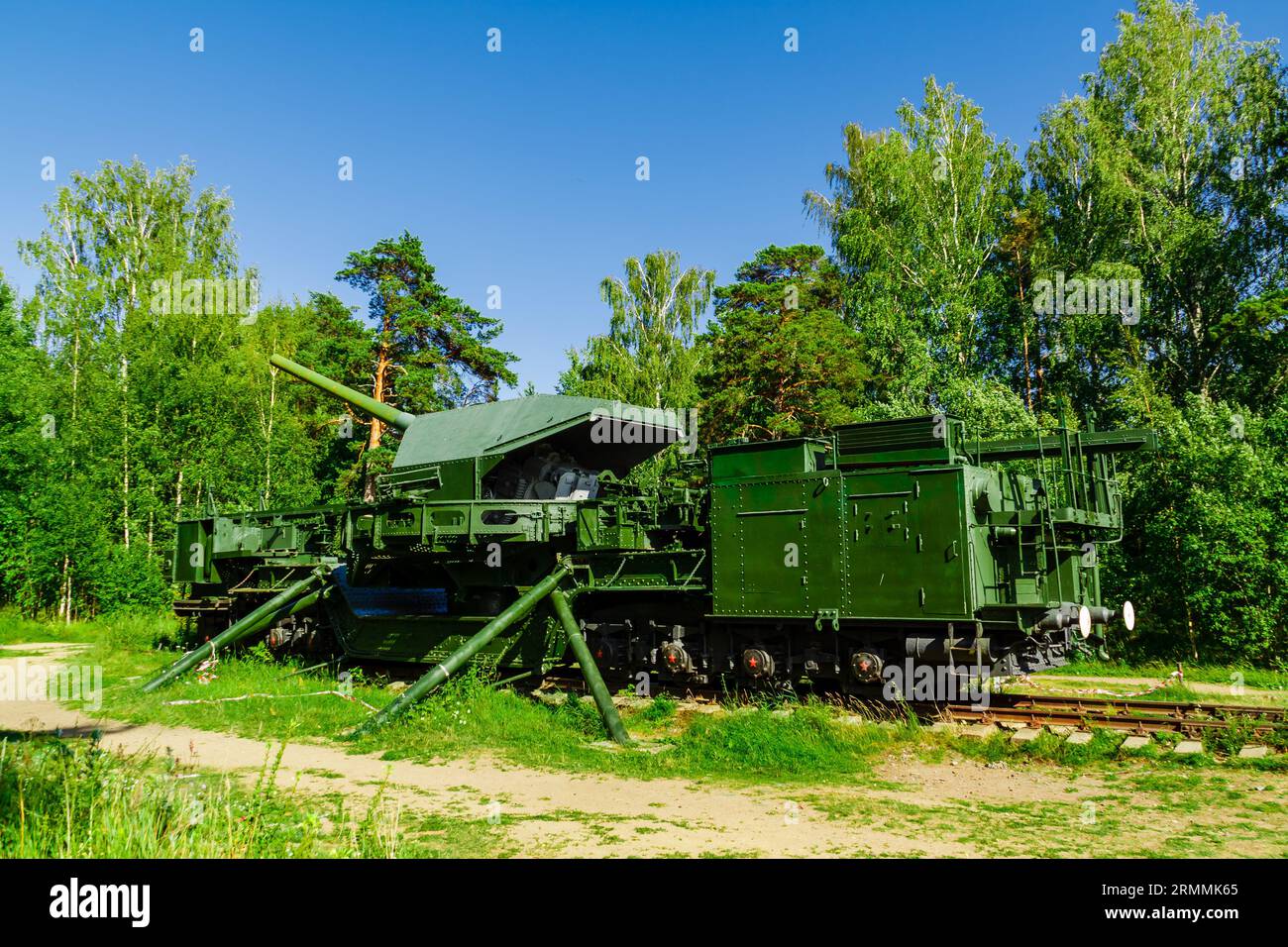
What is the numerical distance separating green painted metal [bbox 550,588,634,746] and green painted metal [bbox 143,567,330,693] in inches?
227

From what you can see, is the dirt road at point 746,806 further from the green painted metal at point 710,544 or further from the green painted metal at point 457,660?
the green painted metal at point 710,544

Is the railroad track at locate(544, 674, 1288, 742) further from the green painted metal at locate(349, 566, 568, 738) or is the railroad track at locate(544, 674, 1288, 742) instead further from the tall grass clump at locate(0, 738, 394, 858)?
the tall grass clump at locate(0, 738, 394, 858)

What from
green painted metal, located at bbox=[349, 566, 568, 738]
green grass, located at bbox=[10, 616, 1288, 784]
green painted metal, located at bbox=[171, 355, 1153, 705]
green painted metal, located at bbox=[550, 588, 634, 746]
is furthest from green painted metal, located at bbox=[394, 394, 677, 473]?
green grass, located at bbox=[10, 616, 1288, 784]

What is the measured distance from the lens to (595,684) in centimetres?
1062

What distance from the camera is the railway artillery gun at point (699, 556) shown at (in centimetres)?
1039

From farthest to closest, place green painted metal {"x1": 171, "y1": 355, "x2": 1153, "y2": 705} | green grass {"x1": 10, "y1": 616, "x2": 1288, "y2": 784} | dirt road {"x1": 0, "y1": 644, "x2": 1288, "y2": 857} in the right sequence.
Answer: green painted metal {"x1": 171, "y1": 355, "x2": 1153, "y2": 705} < green grass {"x1": 10, "y1": 616, "x2": 1288, "y2": 784} < dirt road {"x1": 0, "y1": 644, "x2": 1288, "y2": 857}

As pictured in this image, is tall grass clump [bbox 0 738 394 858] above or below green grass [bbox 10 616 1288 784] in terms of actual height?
above

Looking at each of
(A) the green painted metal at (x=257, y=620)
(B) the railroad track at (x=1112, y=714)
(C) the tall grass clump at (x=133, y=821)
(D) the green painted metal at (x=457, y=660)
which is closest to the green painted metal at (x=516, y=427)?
(D) the green painted metal at (x=457, y=660)

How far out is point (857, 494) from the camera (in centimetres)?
1080

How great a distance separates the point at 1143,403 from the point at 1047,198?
385 inches

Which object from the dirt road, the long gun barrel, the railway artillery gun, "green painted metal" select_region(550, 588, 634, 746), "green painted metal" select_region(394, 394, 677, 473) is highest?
the long gun barrel

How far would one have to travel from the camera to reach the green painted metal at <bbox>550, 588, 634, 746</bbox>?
403 inches

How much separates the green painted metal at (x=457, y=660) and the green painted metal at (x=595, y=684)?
0.52 m

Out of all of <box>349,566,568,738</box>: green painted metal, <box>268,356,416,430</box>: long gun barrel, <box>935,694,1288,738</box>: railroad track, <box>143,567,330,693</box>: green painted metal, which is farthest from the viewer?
<box>268,356,416,430</box>: long gun barrel
